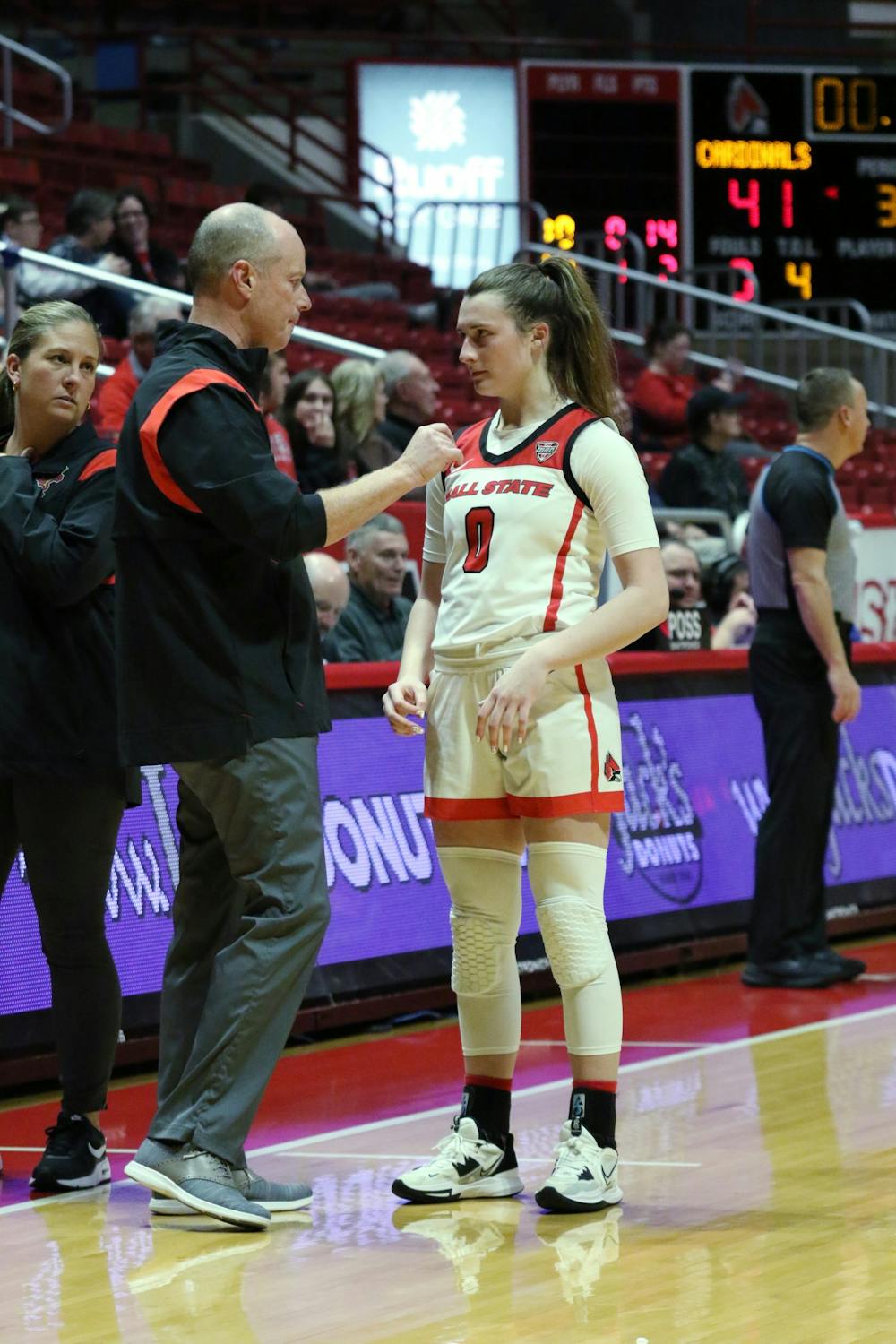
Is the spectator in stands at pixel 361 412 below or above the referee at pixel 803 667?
above

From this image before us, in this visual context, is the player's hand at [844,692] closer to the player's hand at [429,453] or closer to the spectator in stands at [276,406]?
the spectator in stands at [276,406]

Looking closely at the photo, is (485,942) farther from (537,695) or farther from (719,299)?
(719,299)

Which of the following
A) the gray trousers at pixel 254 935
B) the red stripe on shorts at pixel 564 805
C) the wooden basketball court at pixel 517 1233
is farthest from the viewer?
the red stripe on shorts at pixel 564 805

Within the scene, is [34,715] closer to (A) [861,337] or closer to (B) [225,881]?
(B) [225,881]

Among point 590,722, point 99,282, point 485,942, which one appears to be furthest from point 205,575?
point 99,282

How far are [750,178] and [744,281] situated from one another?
1.11m

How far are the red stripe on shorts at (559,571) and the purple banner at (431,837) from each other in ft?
7.00

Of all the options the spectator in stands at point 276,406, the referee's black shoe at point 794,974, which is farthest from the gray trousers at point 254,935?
the spectator in stands at point 276,406

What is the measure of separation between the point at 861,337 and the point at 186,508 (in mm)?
14963

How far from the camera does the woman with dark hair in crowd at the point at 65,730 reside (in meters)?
4.77

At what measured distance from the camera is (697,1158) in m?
5.02

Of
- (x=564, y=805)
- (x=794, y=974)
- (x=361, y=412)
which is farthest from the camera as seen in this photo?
(x=361, y=412)

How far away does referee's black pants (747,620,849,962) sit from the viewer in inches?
308

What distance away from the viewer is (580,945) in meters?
4.48
